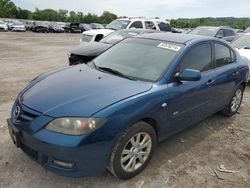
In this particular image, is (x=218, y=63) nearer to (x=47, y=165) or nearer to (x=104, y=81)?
(x=104, y=81)

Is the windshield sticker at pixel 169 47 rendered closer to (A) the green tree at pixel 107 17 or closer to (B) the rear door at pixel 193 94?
(B) the rear door at pixel 193 94

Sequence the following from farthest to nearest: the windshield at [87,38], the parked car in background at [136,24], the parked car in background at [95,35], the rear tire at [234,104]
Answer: the parked car in background at [136,24]
the windshield at [87,38]
the parked car in background at [95,35]
the rear tire at [234,104]

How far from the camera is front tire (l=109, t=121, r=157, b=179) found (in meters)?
3.02

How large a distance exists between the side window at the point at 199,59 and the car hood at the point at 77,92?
83 cm

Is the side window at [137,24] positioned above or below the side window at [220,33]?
above

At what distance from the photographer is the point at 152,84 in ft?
11.2

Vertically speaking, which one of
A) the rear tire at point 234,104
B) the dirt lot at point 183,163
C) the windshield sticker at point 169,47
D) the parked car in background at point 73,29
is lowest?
the parked car in background at point 73,29

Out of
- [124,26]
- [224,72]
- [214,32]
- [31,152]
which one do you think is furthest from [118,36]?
[31,152]

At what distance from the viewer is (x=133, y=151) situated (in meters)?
3.24

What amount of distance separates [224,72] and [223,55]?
1.17 ft

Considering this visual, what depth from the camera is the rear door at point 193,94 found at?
3621mm

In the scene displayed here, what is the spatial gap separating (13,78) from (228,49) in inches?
223

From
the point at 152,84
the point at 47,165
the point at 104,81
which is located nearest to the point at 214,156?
the point at 152,84

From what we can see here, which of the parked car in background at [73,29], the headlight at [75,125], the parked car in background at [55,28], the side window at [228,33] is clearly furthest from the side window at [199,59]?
the parked car in background at [73,29]
